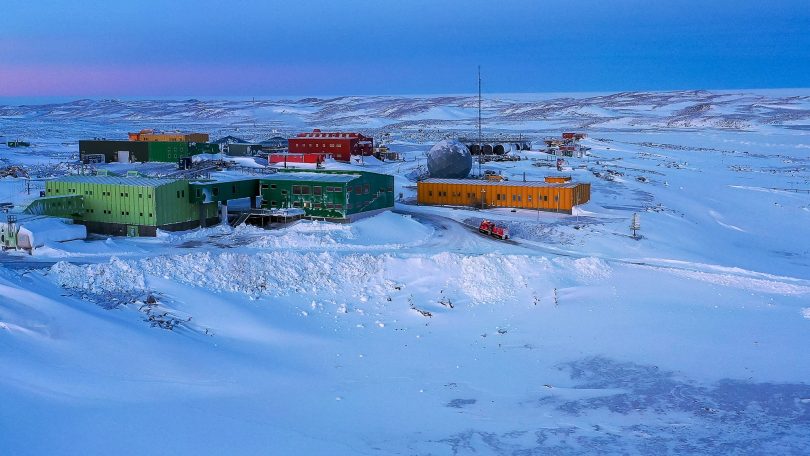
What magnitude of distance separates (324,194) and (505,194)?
29.1ft

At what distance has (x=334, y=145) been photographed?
5284cm

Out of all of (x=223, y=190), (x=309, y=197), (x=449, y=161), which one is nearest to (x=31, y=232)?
(x=223, y=190)

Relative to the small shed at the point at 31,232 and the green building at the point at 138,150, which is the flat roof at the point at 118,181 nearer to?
the small shed at the point at 31,232

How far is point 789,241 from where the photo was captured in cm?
2998

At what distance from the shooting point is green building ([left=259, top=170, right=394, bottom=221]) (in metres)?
28.1

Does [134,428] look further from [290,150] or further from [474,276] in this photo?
[290,150]

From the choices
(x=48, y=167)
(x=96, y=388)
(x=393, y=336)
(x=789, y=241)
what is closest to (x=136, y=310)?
(x=96, y=388)

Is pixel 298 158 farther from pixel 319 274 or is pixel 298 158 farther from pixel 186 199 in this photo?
pixel 319 274

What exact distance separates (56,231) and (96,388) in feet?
36.0

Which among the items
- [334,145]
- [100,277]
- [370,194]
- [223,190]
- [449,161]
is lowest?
[100,277]

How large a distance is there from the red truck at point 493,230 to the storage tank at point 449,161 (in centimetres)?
1044

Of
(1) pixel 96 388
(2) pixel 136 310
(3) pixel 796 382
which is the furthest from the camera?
(2) pixel 136 310

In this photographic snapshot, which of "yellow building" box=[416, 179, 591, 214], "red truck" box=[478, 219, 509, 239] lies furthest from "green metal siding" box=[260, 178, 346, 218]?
"yellow building" box=[416, 179, 591, 214]

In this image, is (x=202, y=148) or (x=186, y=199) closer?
(x=186, y=199)
